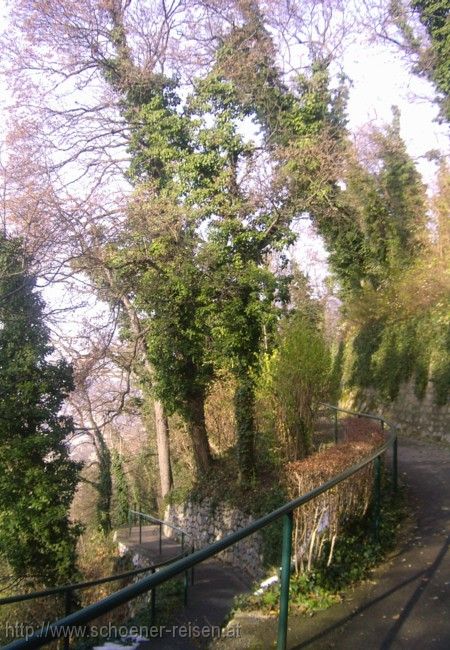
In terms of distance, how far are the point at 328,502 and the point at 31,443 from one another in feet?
32.6

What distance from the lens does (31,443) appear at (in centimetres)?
1362

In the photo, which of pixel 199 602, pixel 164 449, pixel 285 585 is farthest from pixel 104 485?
pixel 285 585

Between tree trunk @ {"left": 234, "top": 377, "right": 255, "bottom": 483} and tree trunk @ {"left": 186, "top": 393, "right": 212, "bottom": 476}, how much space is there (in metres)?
1.97

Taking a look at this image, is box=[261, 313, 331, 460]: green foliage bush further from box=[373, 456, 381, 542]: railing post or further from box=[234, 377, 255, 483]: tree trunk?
box=[373, 456, 381, 542]: railing post

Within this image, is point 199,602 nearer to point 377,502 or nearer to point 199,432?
point 199,432

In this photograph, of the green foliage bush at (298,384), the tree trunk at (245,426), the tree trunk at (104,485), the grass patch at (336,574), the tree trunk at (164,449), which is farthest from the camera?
the tree trunk at (104,485)

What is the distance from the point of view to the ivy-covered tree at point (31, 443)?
521 inches

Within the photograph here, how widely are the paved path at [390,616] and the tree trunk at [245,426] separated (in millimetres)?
7629

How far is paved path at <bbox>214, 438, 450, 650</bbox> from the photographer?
3.75 m

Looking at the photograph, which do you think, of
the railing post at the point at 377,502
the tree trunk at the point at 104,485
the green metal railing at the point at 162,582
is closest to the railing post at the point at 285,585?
the green metal railing at the point at 162,582

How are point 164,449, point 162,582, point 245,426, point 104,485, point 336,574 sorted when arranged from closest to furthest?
point 162,582, point 336,574, point 245,426, point 164,449, point 104,485

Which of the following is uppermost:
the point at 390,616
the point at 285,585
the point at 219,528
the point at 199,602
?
the point at 285,585

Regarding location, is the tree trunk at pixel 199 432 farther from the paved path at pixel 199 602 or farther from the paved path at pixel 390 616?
the paved path at pixel 390 616

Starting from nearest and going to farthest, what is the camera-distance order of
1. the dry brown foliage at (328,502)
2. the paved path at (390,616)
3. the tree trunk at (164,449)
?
the paved path at (390,616)
the dry brown foliage at (328,502)
the tree trunk at (164,449)
